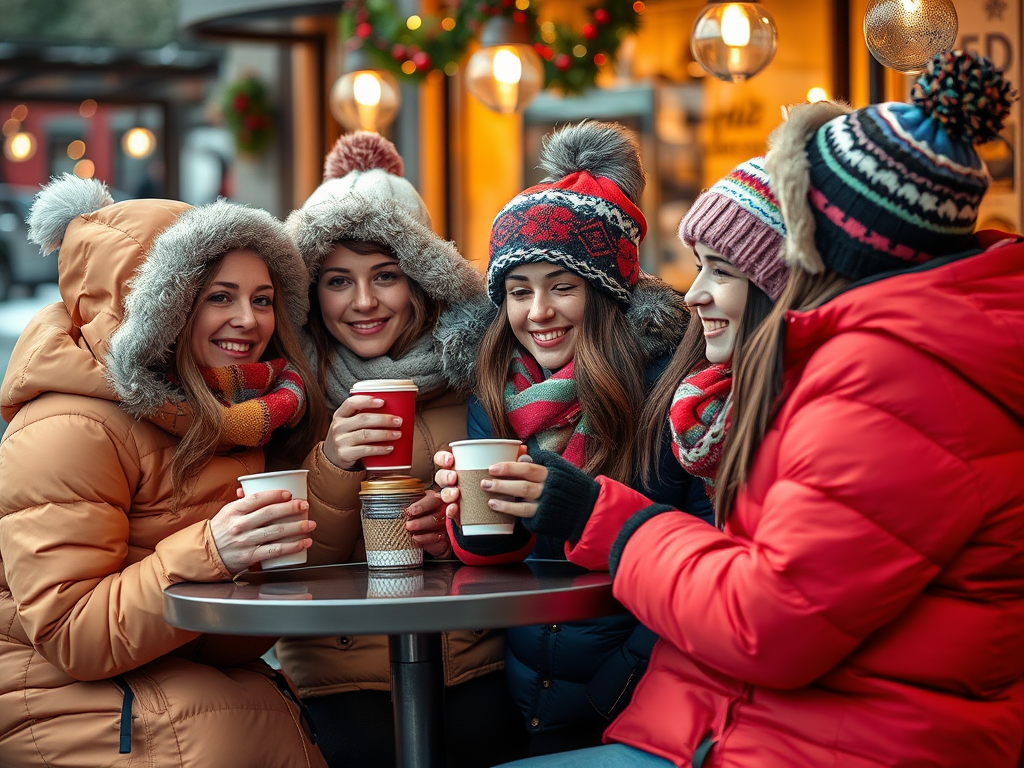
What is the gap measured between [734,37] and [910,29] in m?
1.02

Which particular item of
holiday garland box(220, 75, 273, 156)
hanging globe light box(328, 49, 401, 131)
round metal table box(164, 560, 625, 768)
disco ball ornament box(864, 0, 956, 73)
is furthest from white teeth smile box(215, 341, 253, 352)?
holiday garland box(220, 75, 273, 156)

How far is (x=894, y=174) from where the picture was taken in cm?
201

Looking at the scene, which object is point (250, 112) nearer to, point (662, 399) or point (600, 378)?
point (600, 378)

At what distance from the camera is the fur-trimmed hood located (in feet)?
9.09

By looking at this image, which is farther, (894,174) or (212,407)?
(212,407)

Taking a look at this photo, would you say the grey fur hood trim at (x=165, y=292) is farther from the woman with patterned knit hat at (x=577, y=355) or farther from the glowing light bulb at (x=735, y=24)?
the glowing light bulb at (x=735, y=24)

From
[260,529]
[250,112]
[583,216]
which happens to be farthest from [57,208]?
[250,112]

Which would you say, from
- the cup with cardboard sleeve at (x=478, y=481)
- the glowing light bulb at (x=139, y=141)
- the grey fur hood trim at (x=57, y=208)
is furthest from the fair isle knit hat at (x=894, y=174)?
the glowing light bulb at (x=139, y=141)

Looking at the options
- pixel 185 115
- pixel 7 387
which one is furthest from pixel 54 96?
pixel 7 387

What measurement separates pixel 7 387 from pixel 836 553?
201 centimetres

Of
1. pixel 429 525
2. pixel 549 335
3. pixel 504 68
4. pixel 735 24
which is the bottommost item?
pixel 429 525

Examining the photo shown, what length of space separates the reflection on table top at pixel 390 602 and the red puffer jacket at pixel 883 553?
0.61ft

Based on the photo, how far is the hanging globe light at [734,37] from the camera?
4801 mm

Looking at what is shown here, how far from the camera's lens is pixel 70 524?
262cm
